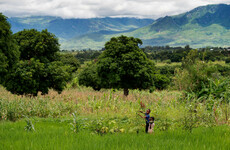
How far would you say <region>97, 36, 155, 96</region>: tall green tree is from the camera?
68.1ft

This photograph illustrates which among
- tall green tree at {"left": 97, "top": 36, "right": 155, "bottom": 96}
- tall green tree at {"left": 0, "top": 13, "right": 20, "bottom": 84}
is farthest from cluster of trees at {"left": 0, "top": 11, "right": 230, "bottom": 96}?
tall green tree at {"left": 0, "top": 13, "right": 20, "bottom": 84}

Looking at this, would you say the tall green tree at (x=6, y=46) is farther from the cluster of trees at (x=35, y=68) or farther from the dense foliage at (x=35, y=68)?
the dense foliage at (x=35, y=68)

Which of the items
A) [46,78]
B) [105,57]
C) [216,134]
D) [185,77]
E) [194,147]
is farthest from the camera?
[105,57]

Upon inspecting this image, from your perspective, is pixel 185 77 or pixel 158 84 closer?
pixel 185 77

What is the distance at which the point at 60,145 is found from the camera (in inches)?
216

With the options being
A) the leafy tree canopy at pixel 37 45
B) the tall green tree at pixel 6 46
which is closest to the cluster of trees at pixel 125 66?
the leafy tree canopy at pixel 37 45

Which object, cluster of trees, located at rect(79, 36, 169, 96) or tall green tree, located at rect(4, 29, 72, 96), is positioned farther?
cluster of trees, located at rect(79, 36, 169, 96)

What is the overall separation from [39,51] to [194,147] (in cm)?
1817

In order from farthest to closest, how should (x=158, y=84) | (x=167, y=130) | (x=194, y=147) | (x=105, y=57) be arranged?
(x=158, y=84)
(x=105, y=57)
(x=167, y=130)
(x=194, y=147)

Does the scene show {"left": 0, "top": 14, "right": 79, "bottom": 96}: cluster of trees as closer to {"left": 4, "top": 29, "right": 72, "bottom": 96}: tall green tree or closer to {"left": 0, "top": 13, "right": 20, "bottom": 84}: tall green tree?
{"left": 4, "top": 29, "right": 72, "bottom": 96}: tall green tree

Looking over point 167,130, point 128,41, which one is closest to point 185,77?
point 128,41

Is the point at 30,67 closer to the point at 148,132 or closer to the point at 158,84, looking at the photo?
the point at 148,132

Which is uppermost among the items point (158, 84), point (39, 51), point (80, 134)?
point (39, 51)

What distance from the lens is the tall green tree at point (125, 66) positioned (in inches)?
818
